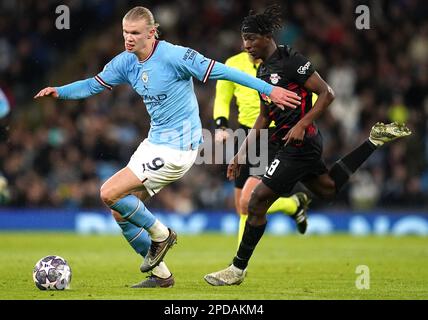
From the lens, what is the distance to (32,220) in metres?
18.3

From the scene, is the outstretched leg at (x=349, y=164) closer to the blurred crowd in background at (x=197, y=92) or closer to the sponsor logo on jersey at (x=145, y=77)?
the sponsor logo on jersey at (x=145, y=77)

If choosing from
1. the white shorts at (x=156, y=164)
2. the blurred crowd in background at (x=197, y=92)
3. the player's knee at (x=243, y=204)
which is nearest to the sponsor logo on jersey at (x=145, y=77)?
the white shorts at (x=156, y=164)

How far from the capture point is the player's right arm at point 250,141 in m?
9.22

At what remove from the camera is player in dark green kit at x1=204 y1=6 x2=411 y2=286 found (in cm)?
880

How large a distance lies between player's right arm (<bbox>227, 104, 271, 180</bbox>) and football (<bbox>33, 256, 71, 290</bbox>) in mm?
1862

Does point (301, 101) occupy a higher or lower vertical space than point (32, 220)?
higher

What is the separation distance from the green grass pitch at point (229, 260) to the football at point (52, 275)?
0.12 m

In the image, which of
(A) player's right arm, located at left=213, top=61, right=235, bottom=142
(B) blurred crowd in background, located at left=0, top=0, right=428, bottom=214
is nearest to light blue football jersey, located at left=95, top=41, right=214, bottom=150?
(A) player's right arm, located at left=213, top=61, right=235, bottom=142

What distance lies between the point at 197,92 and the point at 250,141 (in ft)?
33.2

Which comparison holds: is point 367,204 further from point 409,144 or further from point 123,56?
point 123,56
